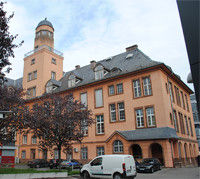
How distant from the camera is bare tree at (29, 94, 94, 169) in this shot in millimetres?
19172

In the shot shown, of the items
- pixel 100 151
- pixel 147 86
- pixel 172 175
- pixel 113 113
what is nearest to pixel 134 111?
pixel 113 113

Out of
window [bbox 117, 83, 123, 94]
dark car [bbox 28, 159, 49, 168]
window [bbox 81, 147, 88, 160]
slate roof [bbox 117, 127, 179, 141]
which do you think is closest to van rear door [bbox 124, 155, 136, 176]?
slate roof [bbox 117, 127, 179, 141]

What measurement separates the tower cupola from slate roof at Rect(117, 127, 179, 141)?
26517mm

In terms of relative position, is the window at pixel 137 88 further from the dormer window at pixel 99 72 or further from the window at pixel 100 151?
the window at pixel 100 151

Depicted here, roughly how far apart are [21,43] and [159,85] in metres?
18.4

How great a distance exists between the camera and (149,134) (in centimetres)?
2577

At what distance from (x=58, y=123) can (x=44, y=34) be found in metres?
31.0

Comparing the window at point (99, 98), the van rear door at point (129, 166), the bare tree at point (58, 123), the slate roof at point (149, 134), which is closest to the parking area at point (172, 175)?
the van rear door at point (129, 166)

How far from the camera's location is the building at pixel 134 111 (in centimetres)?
2602

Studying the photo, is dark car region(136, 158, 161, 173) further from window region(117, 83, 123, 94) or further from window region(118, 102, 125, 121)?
window region(117, 83, 123, 94)

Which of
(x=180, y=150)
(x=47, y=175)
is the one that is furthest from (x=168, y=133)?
(x=47, y=175)

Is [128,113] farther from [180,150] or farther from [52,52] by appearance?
[52,52]

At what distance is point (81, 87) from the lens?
34.6 meters

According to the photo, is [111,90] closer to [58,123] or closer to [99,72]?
[99,72]
